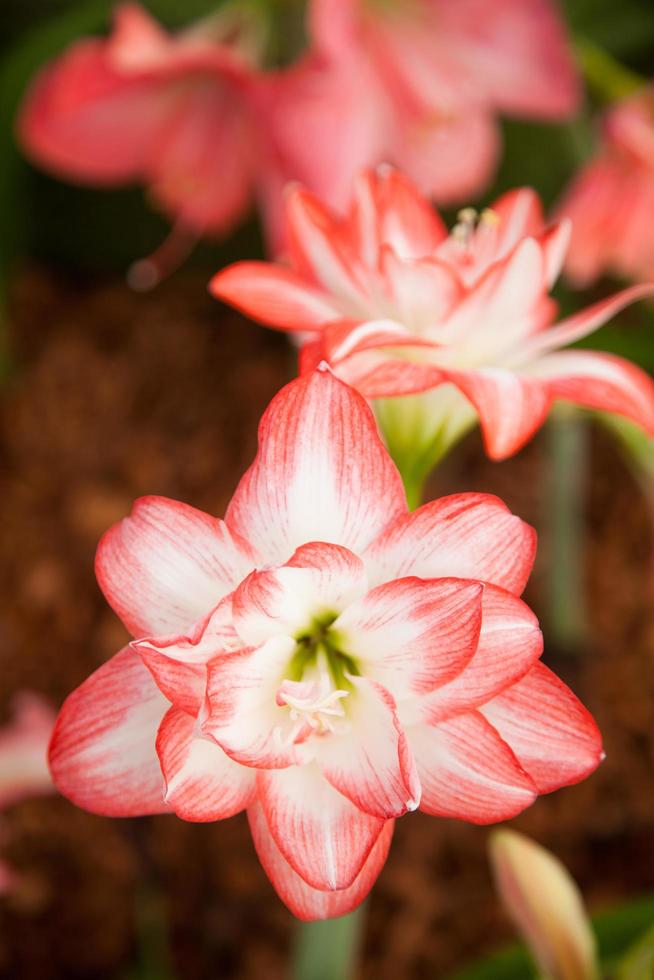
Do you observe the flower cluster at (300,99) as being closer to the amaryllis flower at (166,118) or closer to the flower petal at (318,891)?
the amaryllis flower at (166,118)

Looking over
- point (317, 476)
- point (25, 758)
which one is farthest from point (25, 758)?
point (317, 476)

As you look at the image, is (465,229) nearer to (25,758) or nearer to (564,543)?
(25,758)

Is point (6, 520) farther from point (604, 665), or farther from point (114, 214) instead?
point (604, 665)

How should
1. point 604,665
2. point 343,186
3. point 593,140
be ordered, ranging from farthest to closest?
point 604,665, point 593,140, point 343,186

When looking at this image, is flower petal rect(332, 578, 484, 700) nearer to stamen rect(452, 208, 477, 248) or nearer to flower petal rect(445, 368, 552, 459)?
flower petal rect(445, 368, 552, 459)

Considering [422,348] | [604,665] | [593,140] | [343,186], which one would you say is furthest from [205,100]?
[604,665]

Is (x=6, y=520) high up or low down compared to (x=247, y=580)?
down
